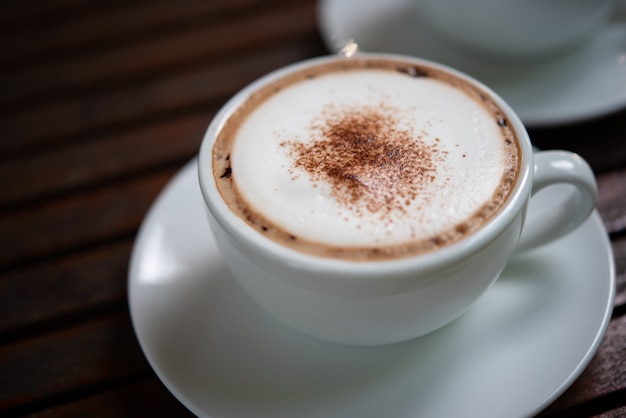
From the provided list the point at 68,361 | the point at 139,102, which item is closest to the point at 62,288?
the point at 68,361

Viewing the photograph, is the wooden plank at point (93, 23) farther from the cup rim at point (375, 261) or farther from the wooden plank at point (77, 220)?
the cup rim at point (375, 261)

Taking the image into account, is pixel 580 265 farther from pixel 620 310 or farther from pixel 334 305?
pixel 334 305

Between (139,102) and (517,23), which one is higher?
(517,23)

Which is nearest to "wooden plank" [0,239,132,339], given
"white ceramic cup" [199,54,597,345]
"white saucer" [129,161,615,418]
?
"white saucer" [129,161,615,418]

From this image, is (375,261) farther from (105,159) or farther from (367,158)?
(105,159)

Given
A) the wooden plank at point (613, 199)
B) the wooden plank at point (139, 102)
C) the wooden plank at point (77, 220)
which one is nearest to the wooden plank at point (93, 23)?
the wooden plank at point (139, 102)

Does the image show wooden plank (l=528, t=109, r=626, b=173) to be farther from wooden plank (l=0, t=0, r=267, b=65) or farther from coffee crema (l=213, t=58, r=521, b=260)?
wooden plank (l=0, t=0, r=267, b=65)
